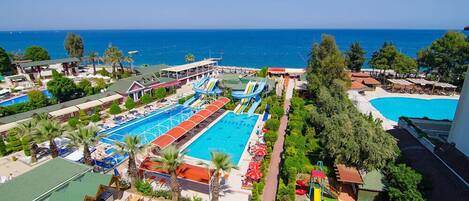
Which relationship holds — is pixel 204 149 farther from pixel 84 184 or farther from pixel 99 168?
pixel 84 184

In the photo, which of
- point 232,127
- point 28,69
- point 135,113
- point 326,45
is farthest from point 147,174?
point 28,69

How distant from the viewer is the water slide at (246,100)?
35.3m

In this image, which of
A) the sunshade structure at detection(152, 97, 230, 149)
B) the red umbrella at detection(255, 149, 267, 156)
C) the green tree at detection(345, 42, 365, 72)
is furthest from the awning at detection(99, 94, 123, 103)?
the green tree at detection(345, 42, 365, 72)

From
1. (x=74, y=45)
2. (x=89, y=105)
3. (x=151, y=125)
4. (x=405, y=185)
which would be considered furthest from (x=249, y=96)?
(x=74, y=45)

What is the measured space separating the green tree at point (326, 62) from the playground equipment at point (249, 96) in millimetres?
7930

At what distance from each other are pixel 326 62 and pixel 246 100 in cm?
1232

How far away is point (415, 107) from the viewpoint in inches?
1464

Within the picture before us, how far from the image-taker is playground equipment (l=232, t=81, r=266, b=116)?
35.4 metres

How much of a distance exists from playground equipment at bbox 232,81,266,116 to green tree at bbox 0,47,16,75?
48.9 meters

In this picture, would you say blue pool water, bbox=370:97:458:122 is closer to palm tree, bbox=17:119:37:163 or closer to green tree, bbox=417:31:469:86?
green tree, bbox=417:31:469:86

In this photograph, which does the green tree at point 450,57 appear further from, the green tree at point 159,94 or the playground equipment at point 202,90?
the green tree at point 159,94

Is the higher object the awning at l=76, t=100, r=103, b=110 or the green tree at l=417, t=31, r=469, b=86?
the green tree at l=417, t=31, r=469, b=86

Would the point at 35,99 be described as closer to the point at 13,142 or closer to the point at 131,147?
the point at 13,142

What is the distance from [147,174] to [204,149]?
6481 mm
